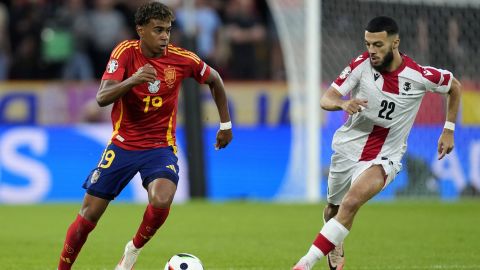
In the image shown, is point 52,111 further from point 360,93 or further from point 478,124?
point 360,93

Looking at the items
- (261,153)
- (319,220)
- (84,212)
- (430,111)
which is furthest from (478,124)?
(84,212)

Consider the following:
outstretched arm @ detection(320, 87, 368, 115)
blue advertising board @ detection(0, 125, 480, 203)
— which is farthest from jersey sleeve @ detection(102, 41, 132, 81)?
blue advertising board @ detection(0, 125, 480, 203)

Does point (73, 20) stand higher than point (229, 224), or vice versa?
point (73, 20)

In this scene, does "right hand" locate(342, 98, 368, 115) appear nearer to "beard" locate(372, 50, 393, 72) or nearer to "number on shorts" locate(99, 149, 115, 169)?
"beard" locate(372, 50, 393, 72)

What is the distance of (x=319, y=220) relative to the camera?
14.6 meters

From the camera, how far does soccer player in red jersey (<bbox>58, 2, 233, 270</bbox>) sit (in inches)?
319

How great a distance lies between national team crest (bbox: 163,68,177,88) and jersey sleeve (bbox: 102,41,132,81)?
322 mm

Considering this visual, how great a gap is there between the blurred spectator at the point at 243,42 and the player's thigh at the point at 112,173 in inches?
481

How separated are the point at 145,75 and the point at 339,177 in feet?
7.00

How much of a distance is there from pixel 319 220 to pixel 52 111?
6108 millimetres

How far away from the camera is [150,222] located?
818 cm

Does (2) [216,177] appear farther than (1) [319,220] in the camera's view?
Yes

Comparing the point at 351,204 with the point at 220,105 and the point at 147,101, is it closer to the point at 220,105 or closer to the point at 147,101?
the point at 220,105

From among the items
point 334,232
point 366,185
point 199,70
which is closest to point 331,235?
point 334,232
